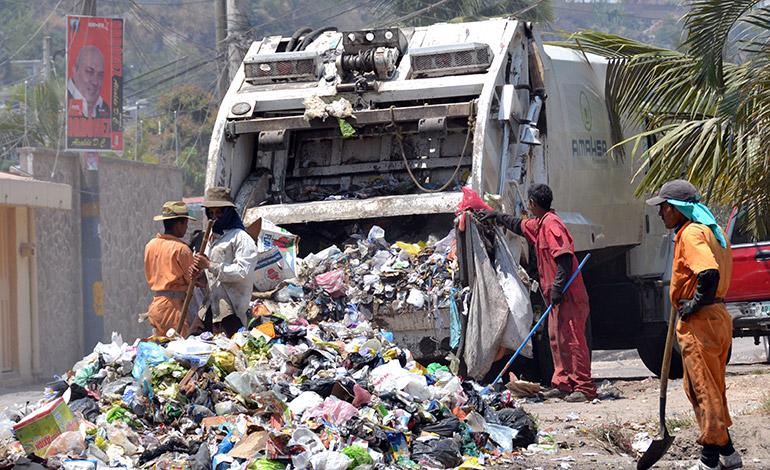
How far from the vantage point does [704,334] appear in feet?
21.2

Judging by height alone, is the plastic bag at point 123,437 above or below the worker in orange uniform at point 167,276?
below

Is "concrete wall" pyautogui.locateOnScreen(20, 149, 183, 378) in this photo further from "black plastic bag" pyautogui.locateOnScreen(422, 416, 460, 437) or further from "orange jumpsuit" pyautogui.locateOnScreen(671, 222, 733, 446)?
"orange jumpsuit" pyautogui.locateOnScreen(671, 222, 733, 446)

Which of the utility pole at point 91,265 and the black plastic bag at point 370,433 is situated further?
the utility pole at point 91,265

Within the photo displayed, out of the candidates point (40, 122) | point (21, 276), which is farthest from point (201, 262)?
point (40, 122)

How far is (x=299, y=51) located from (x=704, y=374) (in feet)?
16.7

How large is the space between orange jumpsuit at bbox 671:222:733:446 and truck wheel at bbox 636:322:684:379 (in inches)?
210

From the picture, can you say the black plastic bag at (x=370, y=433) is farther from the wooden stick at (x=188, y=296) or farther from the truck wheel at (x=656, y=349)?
the truck wheel at (x=656, y=349)

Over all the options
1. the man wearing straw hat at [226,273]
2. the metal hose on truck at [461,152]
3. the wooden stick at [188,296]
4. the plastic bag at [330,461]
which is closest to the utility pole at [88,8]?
the metal hose on truck at [461,152]

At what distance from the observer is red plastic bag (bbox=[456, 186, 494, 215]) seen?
9.10 metres

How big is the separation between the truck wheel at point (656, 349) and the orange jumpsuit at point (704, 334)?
5344 mm

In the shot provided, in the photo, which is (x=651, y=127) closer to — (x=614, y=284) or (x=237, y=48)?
(x=614, y=284)

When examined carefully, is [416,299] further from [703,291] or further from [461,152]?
[703,291]

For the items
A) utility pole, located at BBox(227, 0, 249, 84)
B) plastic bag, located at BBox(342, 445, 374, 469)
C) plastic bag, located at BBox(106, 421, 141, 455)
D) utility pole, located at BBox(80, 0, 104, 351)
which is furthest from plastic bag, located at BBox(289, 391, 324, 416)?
utility pole, located at BBox(80, 0, 104, 351)

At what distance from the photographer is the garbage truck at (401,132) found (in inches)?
382
